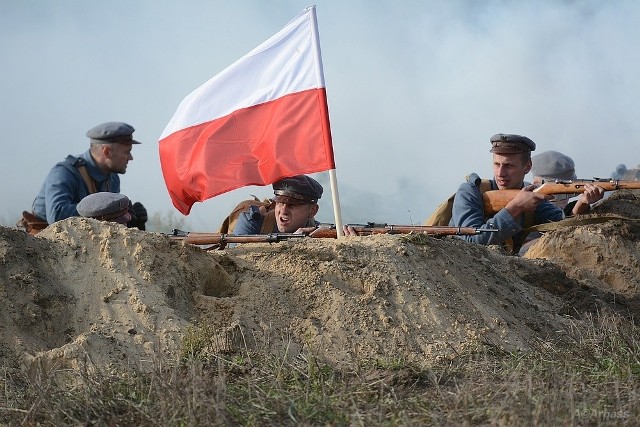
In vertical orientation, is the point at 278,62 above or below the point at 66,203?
above

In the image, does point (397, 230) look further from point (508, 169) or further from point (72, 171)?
point (72, 171)

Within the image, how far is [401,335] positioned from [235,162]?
2.57 metres

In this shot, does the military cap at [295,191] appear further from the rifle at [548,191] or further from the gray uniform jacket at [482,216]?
the rifle at [548,191]

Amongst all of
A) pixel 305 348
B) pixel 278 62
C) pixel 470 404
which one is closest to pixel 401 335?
pixel 305 348

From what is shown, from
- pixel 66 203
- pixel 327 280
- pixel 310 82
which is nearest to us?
pixel 327 280

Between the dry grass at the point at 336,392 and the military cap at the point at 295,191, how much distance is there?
358 centimetres

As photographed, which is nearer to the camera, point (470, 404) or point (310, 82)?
point (470, 404)

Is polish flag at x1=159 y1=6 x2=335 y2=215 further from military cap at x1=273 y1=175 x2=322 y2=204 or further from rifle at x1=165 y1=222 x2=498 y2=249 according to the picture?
military cap at x1=273 y1=175 x2=322 y2=204

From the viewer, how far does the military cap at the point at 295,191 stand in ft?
35.1

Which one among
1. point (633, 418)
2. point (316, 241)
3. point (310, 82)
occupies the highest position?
point (310, 82)

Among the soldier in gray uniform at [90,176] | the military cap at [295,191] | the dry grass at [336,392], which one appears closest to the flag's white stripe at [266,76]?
the military cap at [295,191]

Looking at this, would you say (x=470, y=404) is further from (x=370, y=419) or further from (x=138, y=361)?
(x=138, y=361)

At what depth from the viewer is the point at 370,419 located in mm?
5805

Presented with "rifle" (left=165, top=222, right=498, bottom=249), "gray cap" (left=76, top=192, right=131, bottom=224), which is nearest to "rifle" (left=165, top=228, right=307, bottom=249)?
"rifle" (left=165, top=222, right=498, bottom=249)
